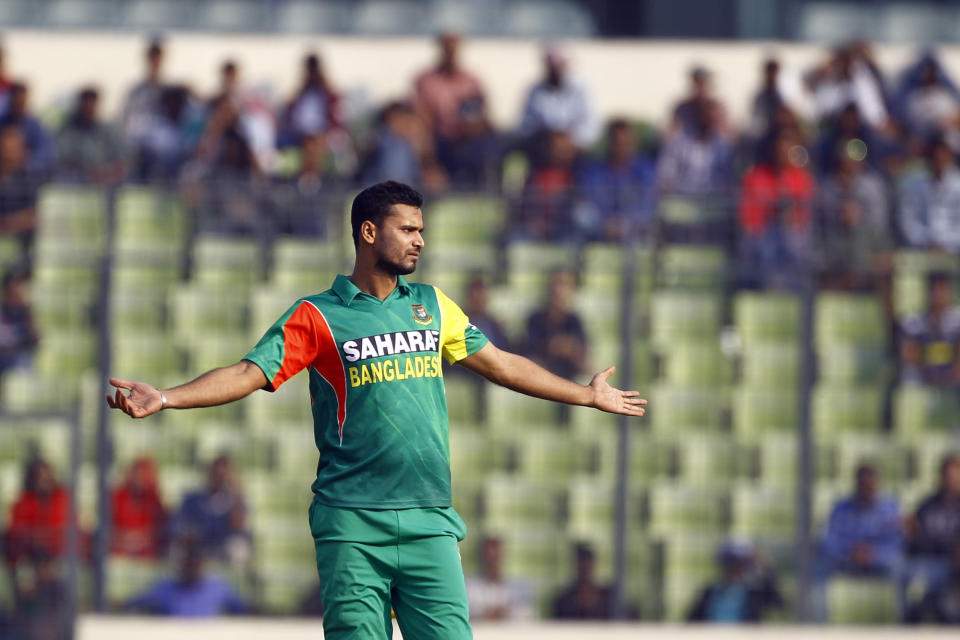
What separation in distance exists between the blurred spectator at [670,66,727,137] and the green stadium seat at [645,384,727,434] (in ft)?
7.84

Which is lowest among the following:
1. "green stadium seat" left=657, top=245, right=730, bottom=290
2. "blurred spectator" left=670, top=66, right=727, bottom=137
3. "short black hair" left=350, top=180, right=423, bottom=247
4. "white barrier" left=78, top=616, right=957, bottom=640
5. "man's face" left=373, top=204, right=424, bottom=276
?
"white barrier" left=78, top=616, right=957, bottom=640

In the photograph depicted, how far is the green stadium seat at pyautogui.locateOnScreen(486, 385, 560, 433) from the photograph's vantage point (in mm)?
11023

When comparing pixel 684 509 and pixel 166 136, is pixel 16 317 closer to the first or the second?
pixel 166 136

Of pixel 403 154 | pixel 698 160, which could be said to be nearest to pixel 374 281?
pixel 403 154

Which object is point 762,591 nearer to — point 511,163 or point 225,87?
point 511,163

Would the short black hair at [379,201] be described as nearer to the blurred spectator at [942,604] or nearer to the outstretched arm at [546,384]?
the outstretched arm at [546,384]

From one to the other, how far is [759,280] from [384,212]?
598 centimetres

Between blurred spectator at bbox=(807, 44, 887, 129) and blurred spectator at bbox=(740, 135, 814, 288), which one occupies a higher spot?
blurred spectator at bbox=(807, 44, 887, 129)

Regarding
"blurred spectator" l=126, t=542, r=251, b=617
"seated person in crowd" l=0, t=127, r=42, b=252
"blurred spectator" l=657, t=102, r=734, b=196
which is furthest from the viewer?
"blurred spectator" l=657, t=102, r=734, b=196

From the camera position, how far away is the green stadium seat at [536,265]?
11094 millimetres

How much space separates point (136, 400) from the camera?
494 centimetres

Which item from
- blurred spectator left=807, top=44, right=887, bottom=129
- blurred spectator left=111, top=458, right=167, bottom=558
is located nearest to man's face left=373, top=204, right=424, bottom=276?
blurred spectator left=111, top=458, right=167, bottom=558

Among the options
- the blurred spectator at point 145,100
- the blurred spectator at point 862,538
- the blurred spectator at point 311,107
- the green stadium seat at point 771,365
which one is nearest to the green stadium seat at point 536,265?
the green stadium seat at point 771,365

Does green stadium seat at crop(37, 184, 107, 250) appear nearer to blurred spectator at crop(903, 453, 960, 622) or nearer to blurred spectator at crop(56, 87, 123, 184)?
blurred spectator at crop(56, 87, 123, 184)
